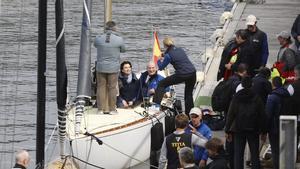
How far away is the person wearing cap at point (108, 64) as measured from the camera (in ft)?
50.4

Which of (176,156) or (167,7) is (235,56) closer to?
(176,156)

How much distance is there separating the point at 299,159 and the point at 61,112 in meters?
3.82

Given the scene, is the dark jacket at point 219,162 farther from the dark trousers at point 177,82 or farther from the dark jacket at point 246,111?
the dark trousers at point 177,82

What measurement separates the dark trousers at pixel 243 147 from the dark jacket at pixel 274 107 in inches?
10.8

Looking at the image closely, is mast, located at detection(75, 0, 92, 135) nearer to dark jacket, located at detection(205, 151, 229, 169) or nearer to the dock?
the dock

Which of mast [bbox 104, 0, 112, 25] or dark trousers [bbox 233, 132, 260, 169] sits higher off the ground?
mast [bbox 104, 0, 112, 25]

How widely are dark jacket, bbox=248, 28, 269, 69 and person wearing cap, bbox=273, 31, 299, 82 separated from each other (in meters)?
0.44

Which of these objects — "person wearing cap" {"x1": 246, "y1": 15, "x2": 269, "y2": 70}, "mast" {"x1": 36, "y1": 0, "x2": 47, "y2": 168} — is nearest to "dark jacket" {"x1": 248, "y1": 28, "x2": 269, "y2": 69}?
"person wearing cap" {"x1": 246, "y1": 15, "x2": 269, "y2": 70}

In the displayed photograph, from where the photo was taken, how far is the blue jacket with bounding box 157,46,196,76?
16.8 metres

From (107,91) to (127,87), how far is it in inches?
32.7

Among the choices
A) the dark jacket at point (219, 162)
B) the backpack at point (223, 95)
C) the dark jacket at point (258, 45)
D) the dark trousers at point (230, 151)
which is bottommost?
the dark trousers at point (230, 151)

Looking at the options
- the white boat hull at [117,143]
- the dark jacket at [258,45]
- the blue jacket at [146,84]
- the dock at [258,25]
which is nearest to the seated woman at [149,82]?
the blue jacket at [146,84]

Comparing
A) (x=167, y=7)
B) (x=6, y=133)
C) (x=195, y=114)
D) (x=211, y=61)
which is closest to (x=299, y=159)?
(x=195, y=114)

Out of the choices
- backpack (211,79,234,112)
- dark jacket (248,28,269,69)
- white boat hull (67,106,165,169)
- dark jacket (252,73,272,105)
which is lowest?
white boat hull (67,106,165,169)
